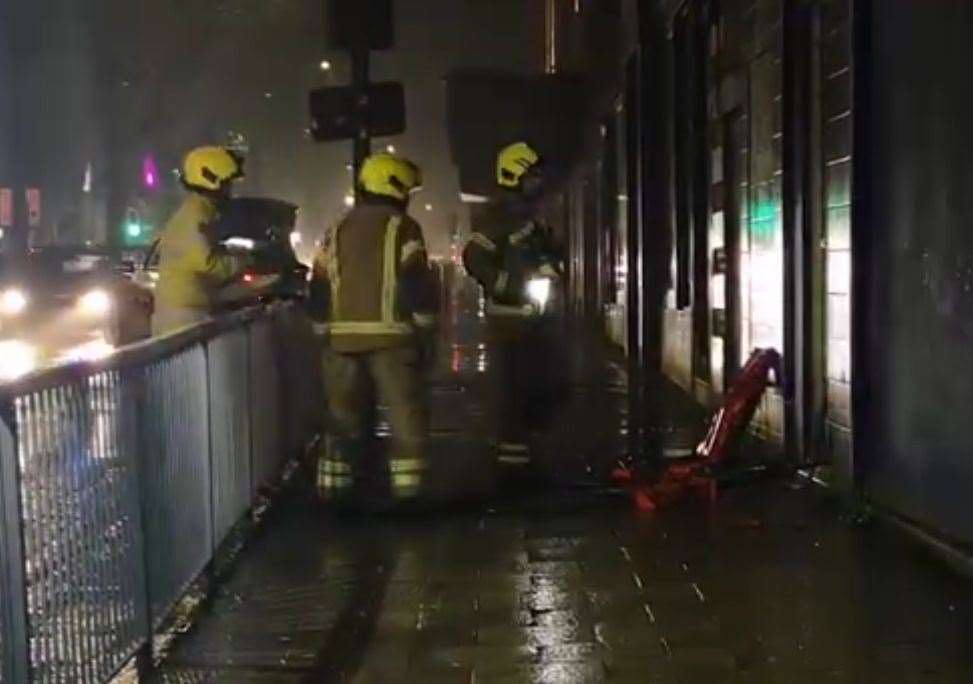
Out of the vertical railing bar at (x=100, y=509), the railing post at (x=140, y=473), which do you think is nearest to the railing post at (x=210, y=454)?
the railing post at (x=140, y=473)

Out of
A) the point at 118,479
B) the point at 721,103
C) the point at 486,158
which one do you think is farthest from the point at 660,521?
the point at 486,158

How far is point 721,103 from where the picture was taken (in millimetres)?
12789

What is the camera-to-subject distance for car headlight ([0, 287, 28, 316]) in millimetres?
22125

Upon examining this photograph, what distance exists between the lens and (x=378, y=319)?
8.51 meters

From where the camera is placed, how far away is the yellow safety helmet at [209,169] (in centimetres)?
860

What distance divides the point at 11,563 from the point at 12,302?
19.1m

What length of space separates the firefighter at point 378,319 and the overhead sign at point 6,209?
31103 millimetres

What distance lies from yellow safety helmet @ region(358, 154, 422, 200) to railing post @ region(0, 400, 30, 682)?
4514 mm

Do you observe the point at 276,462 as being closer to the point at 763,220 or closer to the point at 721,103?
the point at 763,220

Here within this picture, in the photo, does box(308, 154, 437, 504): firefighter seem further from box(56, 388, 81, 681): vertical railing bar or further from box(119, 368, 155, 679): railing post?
box(56, 388, 81, 681): vertical railing bar

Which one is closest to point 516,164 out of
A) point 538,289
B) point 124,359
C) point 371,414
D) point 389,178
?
point 538,289

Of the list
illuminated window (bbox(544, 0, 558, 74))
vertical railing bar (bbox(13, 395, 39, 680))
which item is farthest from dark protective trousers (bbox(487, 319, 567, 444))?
illuminated window (bbox(544, 0, 558, 74))

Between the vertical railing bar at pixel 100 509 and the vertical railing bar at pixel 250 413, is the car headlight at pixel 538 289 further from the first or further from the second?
the vertical railing bar at pixel 100 509

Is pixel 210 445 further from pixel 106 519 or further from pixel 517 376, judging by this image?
pixel 517 376
